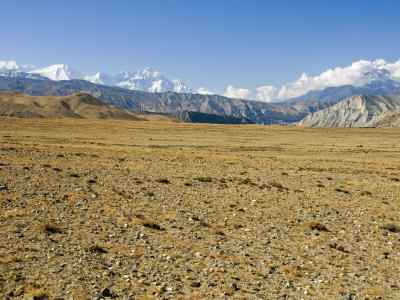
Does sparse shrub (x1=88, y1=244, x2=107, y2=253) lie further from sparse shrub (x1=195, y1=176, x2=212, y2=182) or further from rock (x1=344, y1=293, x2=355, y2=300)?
sparse shrub (x1=195, y1=176, x2=212, y2=182)

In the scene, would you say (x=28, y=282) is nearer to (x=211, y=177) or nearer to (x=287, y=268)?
(x=287, y=268)

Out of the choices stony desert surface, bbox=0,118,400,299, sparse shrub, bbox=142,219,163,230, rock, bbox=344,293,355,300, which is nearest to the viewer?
rock, bbox=344,293,355,300

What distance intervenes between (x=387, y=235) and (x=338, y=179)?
53.2ft

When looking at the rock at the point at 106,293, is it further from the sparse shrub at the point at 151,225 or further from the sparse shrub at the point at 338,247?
the sparse shrub at the point at 338,247

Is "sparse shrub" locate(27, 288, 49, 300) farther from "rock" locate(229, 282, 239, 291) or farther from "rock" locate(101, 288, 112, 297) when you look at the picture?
"rock" locate(229, 282, 239, 291)

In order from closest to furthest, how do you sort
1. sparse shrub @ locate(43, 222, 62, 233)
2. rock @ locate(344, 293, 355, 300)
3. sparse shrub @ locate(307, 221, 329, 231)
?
1. rock @ locate(344, 293, 355, 300)
2. sparse shrub @ locate(43, 222, 62, 233)
3. sparse shrub @ locate(307, 221, 329, 231)

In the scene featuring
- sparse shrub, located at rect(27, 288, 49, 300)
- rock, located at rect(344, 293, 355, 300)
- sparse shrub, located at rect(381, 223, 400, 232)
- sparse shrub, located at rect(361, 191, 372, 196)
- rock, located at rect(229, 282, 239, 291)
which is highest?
sparse shrub, located at rect(361, 191, 372, 196)

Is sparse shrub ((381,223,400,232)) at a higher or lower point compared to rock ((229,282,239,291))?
higher

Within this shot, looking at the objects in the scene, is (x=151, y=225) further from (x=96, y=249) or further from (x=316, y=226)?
(x=316, y=226)

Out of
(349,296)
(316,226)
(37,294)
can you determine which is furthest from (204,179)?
(37,294)

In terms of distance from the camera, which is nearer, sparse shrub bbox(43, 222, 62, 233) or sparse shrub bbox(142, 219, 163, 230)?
sparse shrub bbox(43, 222, 62, 233)

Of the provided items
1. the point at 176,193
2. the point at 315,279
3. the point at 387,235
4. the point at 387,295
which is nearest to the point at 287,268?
the point at 315,279

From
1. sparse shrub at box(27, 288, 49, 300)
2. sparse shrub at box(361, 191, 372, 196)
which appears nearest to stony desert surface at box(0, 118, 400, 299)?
sparse shrub at box(27, 288, 49, 300)

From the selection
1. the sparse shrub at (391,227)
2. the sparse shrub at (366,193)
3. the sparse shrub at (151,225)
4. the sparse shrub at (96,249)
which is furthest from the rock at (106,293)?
the sparse shrub at (366,193)
